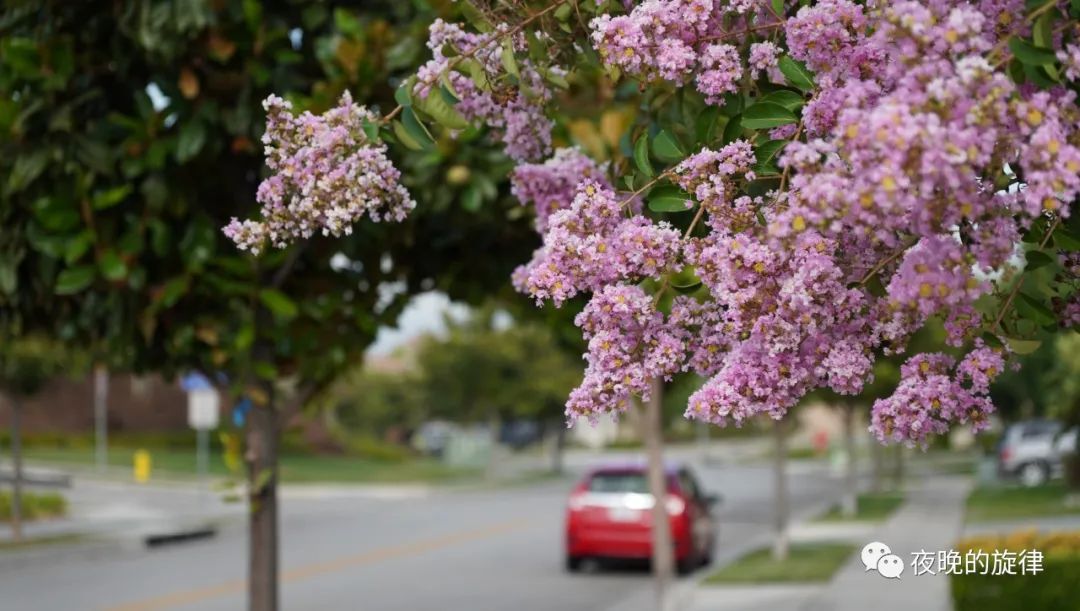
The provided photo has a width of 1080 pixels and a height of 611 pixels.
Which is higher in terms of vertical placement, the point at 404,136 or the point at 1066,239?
the point at 404,136

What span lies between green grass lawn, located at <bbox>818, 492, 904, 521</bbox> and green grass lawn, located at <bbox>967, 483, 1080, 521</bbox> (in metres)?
1.58

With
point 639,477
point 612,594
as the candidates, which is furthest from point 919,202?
point 639,477

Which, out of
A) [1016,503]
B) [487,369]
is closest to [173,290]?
[1016,503]

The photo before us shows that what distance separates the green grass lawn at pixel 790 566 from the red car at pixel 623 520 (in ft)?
2.41

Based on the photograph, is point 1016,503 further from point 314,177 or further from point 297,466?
point 297,466

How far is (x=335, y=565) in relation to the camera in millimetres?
19234

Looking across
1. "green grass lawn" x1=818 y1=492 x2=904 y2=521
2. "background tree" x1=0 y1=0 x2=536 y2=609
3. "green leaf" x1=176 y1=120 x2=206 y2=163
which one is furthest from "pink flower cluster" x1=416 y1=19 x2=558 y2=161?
"green grass lawn" x1=818 y1=492 x2=904 y2=521

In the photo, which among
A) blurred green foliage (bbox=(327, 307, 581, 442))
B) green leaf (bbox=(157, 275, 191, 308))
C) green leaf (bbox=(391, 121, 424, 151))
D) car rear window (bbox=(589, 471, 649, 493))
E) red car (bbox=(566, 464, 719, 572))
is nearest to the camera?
green leaf (bbox=(391, 121, 424, 151))

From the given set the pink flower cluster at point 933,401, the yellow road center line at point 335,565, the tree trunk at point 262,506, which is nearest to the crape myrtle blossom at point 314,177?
the pink flower cluster at point 933,401

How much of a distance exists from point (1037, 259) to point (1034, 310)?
13 cm

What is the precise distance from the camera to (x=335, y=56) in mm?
6621

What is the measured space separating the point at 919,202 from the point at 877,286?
0.78m

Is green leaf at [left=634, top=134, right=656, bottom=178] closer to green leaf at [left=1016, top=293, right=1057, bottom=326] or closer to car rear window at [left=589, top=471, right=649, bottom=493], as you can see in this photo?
green leaf at [left=1016, top=293, right=1057, bottom=326]

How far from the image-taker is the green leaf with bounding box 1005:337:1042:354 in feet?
9.90
